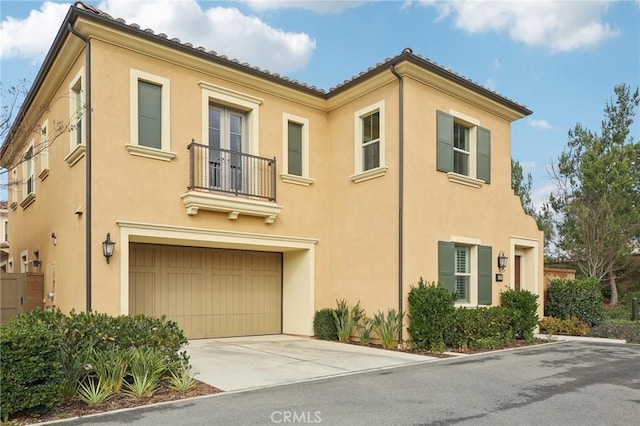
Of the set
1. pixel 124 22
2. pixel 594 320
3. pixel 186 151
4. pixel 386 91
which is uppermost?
pixel 124 22

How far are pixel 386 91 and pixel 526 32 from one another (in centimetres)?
400

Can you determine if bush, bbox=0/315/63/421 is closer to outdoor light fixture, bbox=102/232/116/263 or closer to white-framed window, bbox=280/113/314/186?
outdoor light fixture, bbox=102/232/116/263

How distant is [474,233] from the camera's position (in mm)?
12711

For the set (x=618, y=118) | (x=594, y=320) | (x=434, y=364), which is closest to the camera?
(x=434, y=364)

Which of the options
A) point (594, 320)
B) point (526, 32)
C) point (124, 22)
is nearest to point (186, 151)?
point (124, 22)

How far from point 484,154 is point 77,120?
9902 millimetres

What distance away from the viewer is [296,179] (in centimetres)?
1251

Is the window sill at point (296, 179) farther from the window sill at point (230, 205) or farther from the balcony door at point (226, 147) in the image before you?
the balcony door at point (226, 147)

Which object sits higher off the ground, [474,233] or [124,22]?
[124,22]

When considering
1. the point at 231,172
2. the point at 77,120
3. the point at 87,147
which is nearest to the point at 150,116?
the point at 87,147

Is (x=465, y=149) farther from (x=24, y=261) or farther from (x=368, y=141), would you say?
(x=24, y=261)

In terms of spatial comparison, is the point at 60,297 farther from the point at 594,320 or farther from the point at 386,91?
the point at 594,320

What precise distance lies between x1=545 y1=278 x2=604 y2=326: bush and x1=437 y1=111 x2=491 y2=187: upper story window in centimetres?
453

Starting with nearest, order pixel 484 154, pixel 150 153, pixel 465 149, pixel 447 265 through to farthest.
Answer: pixel 150 153 < pixel 447 265 < pixel 465 149 < pixel 484 154
